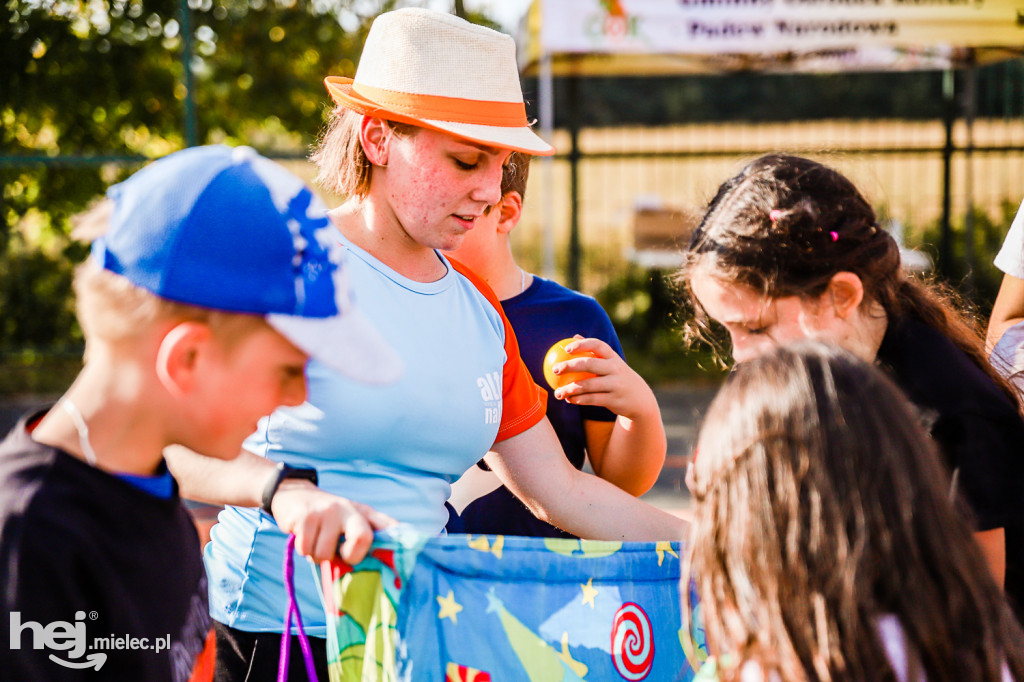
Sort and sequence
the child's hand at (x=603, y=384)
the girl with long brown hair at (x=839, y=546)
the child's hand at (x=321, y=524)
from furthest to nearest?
the child's hand at (x=603, y=384) < the child's hand at (x=321, y=524) < the girl with long brown hair at (x=839, y=546)

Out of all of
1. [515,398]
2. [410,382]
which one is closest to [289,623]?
[410,382]

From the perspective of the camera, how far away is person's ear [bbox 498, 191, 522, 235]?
2449mm

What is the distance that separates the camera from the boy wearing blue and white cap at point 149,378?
1.11 m

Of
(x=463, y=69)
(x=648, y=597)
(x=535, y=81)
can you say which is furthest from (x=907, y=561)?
(x=535, y=81)

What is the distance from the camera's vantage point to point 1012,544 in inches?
65.2

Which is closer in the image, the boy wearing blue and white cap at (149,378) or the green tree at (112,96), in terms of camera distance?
the boy wearing blue and white cap at (149,378)

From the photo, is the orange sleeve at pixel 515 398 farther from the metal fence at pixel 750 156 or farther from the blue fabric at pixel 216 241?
the metal fence at pixel 750 156

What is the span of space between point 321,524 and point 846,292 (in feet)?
3.47

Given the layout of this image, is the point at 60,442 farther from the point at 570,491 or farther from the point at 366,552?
the point at 570,491

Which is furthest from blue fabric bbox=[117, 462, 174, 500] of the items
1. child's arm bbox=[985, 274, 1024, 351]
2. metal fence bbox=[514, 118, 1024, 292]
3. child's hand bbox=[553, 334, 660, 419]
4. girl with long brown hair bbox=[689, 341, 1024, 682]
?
metal fence bbox=[514, 118, 1024, 292]

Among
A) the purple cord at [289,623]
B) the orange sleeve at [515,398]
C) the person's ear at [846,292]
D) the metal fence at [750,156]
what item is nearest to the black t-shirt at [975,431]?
the person's ear at [846,292]

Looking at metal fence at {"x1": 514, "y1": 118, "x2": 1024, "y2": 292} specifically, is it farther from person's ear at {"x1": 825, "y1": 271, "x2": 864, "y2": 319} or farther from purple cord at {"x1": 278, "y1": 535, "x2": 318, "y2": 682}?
purple cord at {"x1": 278, "y1": 535, "x2": 318, "y2": 682}

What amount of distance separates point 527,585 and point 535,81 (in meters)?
10.3

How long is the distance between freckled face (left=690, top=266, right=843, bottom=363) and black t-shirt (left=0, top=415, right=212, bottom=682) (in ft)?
3.57
